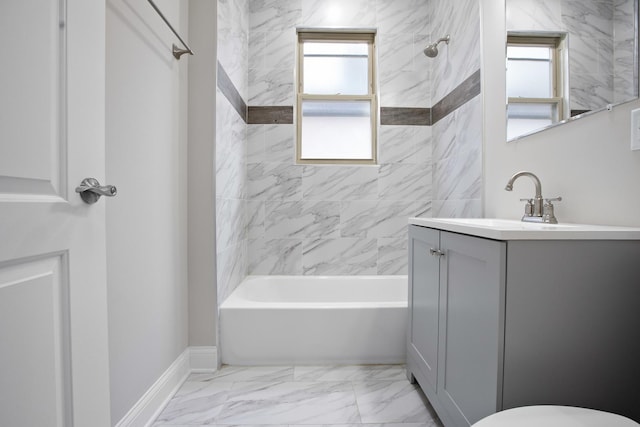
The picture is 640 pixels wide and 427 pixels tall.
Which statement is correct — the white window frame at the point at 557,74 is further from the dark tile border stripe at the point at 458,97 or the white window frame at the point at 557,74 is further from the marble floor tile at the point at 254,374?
the marble floor tile at the point at 254,374

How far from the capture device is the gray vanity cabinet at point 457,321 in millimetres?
939

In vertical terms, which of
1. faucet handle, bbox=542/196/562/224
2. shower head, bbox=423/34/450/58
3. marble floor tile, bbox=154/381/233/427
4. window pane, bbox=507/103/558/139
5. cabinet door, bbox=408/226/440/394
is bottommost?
marble floor tile, bbox=154/381/233/427

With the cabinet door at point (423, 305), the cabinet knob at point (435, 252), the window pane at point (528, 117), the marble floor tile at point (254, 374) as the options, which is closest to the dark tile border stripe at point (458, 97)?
the window pane at point (528, 117)

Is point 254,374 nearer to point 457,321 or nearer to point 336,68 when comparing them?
point 457,321

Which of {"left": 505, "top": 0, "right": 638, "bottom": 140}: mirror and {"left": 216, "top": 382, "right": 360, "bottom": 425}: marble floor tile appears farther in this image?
{"left": 216, "top": 382, "right": 360, "bottom": 425}: marble floor tile

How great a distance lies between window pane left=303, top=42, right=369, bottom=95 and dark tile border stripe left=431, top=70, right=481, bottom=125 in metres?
0.60

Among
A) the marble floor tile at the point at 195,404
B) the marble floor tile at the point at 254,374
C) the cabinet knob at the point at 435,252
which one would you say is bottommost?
the marble floor tile at the point at 254,374

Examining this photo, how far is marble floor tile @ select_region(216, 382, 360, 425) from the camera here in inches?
57.7

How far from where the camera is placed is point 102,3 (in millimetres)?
852

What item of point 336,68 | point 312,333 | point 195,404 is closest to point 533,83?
point 336,68

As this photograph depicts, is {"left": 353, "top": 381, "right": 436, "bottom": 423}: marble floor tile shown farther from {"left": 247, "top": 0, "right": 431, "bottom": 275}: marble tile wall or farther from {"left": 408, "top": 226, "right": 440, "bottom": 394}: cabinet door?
{"left": 247, "top": 0, "right": 431, "bottom": 275}: marble tile wall

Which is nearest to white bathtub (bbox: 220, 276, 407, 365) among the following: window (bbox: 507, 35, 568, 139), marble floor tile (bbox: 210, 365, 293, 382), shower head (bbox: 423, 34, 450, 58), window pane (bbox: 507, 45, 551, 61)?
marble floor tile (bbox: 210, 365, 293, 382)

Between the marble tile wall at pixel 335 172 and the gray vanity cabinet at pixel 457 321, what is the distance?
106 cm

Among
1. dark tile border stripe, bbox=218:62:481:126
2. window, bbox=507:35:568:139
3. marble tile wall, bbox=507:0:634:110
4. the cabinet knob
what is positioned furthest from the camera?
dark tile border stripe, bbox=218:62:481:126
